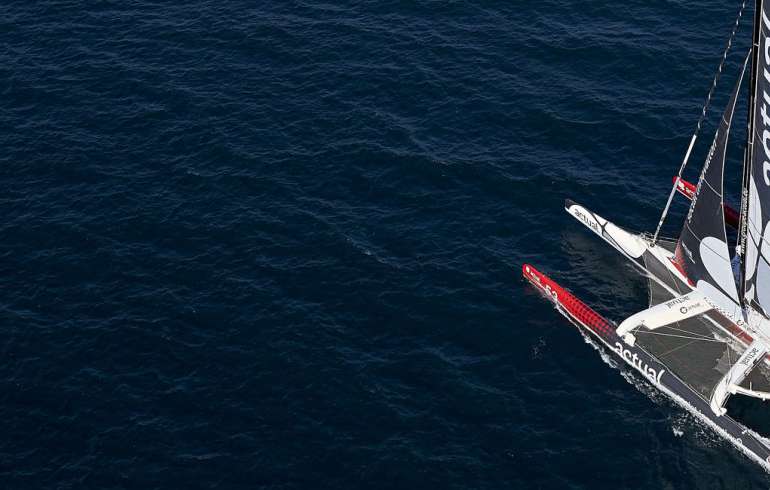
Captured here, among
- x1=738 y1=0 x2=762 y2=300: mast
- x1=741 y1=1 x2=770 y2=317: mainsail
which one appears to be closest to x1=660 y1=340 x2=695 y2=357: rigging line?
x1=738 y1=0 x2=762 y2=300: mast

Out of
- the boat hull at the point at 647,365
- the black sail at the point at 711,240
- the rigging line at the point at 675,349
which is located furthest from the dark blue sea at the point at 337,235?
the black sail at the point at 711,240

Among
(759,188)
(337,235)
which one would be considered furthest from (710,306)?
(337,235)

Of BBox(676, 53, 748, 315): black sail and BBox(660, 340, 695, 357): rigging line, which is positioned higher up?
BBox(676, 53, 748, 315): black sail

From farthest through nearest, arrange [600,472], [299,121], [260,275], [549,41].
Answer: [549,41], [299,121], [260,275], [600,472]

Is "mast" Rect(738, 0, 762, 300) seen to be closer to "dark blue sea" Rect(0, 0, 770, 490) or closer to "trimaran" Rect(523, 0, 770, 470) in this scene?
"trimaran" Rect(523, 0, 770, 470)

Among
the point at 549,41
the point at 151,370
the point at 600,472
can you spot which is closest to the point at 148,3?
the point at 549,41

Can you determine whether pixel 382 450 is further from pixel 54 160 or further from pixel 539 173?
pixel 54 160

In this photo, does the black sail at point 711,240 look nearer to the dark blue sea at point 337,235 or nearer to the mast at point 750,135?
the mast at point 750,135
